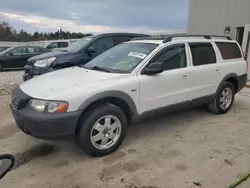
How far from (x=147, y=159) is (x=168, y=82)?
1.38 meters

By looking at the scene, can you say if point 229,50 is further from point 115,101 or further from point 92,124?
point 92,124

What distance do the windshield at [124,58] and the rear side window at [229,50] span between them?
1812 millimetres

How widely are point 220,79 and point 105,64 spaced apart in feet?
8.09

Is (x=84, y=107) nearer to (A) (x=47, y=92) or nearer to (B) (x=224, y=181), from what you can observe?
(A) (x=47, y=92)

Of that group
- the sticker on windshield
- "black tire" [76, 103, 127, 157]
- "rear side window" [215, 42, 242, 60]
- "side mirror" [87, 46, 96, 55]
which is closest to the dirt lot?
"black tire" [76, 103, 127, 157]

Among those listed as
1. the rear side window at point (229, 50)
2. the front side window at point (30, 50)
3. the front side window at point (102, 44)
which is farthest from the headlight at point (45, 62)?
the front side window at point (30, 50)

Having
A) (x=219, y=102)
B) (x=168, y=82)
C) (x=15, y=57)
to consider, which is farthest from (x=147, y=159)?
(x=15, y=57)

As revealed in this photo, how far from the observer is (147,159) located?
3.55m

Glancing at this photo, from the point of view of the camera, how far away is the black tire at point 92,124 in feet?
11.1

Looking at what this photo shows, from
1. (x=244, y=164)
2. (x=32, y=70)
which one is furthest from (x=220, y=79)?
(x=32, y=70)

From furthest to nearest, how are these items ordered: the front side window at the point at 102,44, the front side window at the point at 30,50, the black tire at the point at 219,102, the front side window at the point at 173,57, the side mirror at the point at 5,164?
the front side window at the point at 30,50
the front side window at the point at 102,44
the black tire at the point at 219,102
the front side window at the point at 173,57
the side mirror at the point at 5,164

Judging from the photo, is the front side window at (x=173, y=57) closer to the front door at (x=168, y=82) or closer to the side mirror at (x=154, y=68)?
the front door at (x=168, y=82)

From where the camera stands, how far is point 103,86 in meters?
3.54

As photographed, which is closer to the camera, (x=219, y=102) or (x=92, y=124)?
(x=92, y=124)
